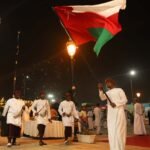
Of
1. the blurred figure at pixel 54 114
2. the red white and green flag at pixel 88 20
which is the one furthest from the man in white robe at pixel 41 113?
the red white and green flag at pixel 88 20

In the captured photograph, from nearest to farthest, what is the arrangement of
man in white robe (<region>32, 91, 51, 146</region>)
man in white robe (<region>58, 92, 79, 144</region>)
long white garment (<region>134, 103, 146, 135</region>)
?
man in white robe (<region>32, 91, 51, 146</region>) → man in white robe (<region>58, 92, 79, 144</region>) → long white garment (<region>134, 103, 146, 135</region>)

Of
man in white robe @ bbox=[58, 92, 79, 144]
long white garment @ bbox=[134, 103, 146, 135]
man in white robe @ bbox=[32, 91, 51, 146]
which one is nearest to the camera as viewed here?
man in white robe @ bbox=[32, 91, 51, 146]

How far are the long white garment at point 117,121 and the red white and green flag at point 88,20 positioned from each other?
1.46 meters

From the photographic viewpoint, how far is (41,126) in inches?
478

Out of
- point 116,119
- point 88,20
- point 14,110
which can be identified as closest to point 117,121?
point 116,119

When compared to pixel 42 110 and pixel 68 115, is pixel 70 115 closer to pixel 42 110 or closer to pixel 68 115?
pixel 68 115

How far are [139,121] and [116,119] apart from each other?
10.2 m

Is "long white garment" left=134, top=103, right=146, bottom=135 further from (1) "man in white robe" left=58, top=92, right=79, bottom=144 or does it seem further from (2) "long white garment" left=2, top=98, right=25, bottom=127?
(2) "long white garment" left=2, top=98, right=25, bottom=127

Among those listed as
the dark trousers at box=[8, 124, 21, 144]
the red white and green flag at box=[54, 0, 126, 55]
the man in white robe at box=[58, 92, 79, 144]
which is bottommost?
the dark trousers at box=[8, 124, 21, 144]

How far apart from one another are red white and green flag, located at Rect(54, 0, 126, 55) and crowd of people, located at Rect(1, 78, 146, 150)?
4.12 ft

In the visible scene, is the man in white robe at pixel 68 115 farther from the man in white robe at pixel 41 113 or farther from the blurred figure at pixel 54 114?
the blurred figure at pixel 54 114

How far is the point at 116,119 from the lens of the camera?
26.2 ft

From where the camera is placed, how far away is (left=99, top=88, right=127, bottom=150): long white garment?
7902mm

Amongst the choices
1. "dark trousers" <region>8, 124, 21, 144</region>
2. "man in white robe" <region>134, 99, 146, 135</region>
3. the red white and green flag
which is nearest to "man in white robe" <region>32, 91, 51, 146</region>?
"dark trousers" <region>8, 124, 21, 144</region>
